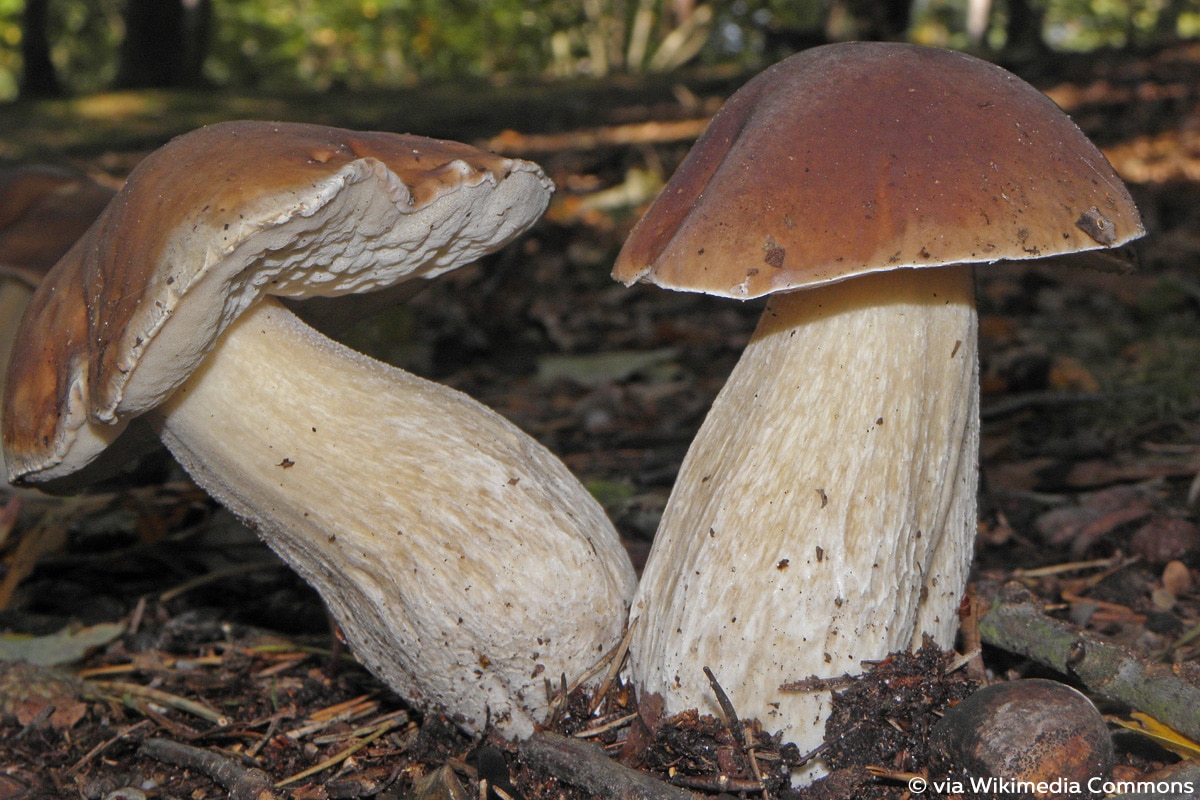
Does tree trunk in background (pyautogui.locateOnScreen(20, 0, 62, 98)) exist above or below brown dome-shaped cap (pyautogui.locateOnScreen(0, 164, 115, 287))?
below

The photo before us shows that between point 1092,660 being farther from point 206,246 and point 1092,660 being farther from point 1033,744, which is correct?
point 206,246

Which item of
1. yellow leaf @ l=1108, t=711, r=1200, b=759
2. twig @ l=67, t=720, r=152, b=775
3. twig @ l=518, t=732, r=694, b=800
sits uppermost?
yellow leaf @ l=1108, t=711, r=1200, b=759

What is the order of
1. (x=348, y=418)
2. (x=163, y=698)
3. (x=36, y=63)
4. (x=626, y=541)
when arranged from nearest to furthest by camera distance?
(x=348, y=418), (x=163, y=698), (x=626, y=541), (x=36, y=63)

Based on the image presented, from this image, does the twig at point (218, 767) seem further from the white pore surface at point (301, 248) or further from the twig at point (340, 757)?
the white pore surface at point (301, 248)

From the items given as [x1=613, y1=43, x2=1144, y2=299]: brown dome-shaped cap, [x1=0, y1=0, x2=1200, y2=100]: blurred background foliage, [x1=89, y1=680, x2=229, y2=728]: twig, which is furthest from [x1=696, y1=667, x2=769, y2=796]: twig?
[x1=0, y1=0, x2=1200, y2=100]: blurred background foliage

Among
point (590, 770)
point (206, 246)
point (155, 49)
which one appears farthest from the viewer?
point (155, 49)

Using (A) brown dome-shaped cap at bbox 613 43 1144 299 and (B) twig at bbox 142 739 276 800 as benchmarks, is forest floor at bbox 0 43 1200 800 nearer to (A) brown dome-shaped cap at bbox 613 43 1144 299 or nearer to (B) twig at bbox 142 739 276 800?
(B) twig at bbox 142 739 276 800

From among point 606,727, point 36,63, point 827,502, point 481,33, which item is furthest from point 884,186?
point 481,33
